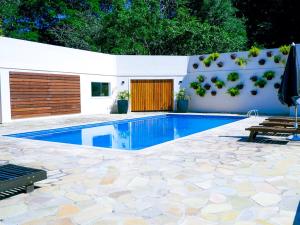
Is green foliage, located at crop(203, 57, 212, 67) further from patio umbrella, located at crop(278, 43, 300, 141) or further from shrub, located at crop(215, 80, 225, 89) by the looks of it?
patio umbrella, located at crop(278, 43, 300, 141)

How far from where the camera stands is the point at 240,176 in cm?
478

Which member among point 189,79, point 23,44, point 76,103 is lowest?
point 76,103

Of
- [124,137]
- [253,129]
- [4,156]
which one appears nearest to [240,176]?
[253,129]

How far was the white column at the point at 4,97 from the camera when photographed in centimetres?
1254

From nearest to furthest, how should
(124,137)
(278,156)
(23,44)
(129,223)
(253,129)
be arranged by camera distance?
(129,223) → (278,156) → (253,129) → (124,137) → (23,44)

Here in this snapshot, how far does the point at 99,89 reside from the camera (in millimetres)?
17609

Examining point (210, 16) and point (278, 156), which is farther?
point (210, 16)

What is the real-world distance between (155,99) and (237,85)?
197 inches

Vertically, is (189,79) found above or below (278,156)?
above

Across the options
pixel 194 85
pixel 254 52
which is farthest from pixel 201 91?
pixel 254 52

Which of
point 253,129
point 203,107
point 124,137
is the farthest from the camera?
point 203,107

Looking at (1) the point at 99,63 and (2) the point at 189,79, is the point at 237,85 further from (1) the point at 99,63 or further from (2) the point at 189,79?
(1) the point at 99,63

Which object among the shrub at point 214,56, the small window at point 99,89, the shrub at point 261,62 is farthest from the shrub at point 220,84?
the small window at point 99,89

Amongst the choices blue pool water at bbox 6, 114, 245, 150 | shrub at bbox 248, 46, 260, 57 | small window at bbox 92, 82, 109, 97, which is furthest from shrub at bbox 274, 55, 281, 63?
small window at bbox 92, 82, 109, 97
